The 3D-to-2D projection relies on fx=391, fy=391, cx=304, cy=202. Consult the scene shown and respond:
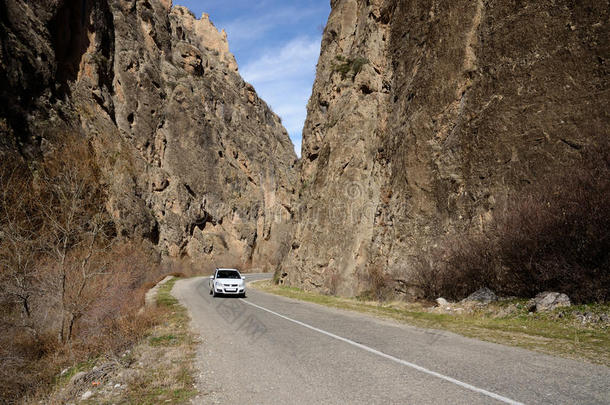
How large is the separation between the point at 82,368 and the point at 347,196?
77.5ft

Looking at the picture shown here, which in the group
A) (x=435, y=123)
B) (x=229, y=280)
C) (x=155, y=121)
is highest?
(x=155, y=121)

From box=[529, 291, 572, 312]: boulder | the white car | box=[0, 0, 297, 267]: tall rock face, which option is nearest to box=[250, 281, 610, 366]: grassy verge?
box=[529, 291, 572, 312]: boulder

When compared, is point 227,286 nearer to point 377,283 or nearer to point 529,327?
point 377,283

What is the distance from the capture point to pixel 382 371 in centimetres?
599

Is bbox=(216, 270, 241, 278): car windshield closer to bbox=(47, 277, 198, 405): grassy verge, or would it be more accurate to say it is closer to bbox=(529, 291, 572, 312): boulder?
bbox=(47, 277, 198, 405): grassy verge

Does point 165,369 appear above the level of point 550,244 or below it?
below

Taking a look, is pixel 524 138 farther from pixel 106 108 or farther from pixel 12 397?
pixel 106 108

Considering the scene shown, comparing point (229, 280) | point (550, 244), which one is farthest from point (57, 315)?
point (550, 244)

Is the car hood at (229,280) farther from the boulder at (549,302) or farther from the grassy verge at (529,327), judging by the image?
the boulder at (549,302)

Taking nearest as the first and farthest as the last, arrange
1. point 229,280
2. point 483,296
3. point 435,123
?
point 483,296 → point 229,280 → point 435,123

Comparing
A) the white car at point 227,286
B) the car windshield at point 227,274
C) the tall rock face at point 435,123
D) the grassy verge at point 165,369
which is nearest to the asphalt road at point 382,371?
the grassy verge at point 165,369

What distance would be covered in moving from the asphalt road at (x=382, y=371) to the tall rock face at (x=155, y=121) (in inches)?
923

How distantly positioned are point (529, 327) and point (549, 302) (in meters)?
1.92

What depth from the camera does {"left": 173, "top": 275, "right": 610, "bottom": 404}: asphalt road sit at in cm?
482
